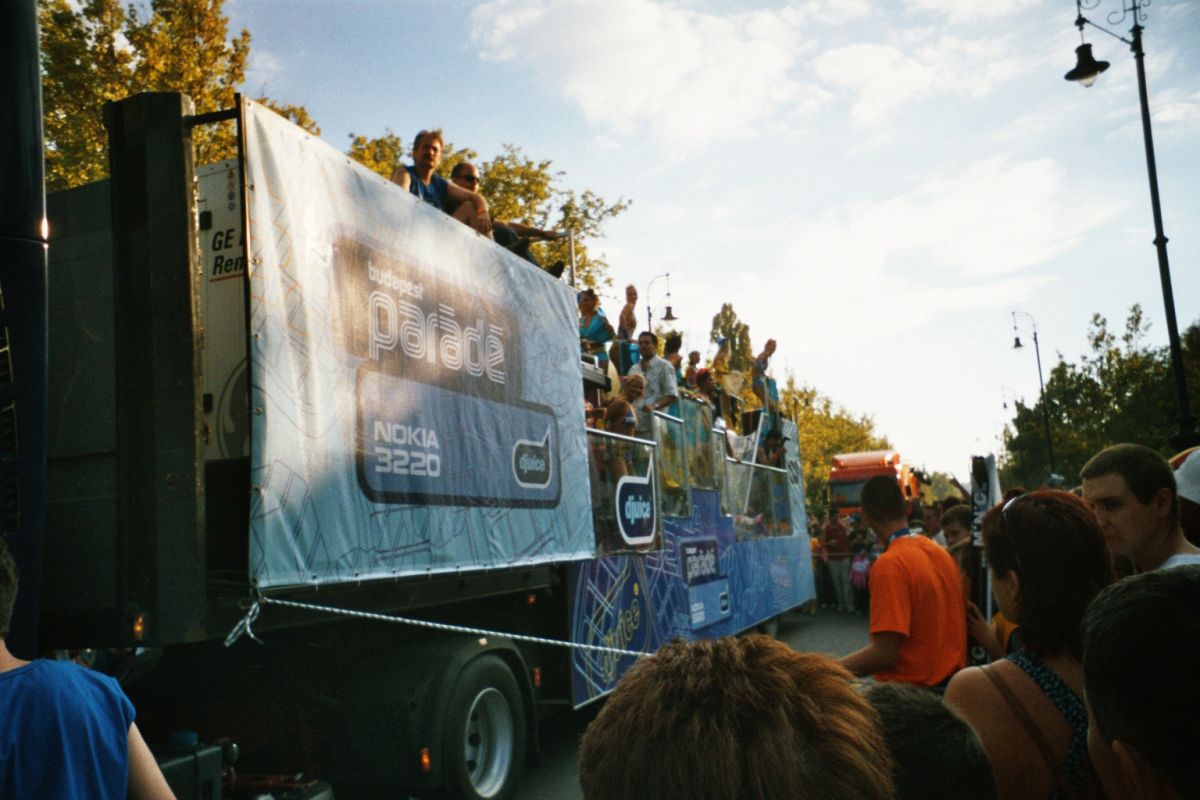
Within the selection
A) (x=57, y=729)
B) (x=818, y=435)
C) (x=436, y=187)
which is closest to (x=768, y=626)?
(x=436, y=187)

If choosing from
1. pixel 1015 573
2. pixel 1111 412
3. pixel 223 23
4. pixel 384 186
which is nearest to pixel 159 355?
pixel 384 186

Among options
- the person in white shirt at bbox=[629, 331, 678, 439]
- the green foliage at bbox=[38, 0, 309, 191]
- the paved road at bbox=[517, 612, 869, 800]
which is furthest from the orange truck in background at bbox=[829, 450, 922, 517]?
the green foliage at bbox=[38, 0, 309, 191]

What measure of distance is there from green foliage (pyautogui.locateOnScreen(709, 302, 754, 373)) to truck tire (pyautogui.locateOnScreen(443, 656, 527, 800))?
51299 millimetres

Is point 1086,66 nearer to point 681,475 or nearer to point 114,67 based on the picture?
point 681,475

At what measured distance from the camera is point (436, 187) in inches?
263

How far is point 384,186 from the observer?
4.64m


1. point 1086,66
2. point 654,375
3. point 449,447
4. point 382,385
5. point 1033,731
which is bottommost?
point 1033,731

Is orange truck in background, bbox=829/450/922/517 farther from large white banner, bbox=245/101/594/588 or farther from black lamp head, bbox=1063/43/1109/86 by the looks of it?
large white banner, bbox=245/101/594/588

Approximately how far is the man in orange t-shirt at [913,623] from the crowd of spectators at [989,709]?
110 centimetres

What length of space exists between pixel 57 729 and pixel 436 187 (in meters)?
5.08

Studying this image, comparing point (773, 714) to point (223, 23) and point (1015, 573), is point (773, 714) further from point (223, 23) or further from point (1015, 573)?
point (223, 23)

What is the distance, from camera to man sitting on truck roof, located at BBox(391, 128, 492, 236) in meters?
6.50

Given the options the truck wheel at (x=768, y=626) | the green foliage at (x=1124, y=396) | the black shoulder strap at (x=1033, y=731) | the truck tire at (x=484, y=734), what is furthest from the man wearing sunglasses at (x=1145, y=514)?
the green foliage at (x=1124, y=396)

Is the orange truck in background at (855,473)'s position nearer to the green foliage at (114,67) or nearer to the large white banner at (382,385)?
the green foliage at (114,67)
